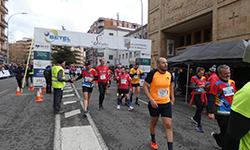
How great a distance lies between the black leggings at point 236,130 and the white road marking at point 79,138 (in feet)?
8.75

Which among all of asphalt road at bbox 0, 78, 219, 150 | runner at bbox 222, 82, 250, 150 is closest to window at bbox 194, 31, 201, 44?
asphalt road at bbox 0, 78, 219, 150

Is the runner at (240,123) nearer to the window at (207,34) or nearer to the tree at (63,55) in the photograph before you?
the window at (207,34)

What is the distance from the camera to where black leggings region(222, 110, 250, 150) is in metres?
1.15

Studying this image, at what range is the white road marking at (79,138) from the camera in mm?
3340

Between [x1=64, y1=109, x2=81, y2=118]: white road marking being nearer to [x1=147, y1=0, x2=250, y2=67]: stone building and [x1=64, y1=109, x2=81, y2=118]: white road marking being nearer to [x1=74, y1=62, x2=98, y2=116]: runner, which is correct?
[x1=74, y1=62, x2=98, y2=116]: runner

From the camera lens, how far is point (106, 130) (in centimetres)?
426

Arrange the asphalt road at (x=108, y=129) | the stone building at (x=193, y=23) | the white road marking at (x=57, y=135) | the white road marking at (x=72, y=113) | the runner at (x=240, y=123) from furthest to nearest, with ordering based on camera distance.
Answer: the stone building at (x=193, y=23) → the white road marking at (x=72, y=113) → the asphalt road at (x=108, y=129) → the white road marking at (x=57, y=135) → the runner at (x=240, y=123)

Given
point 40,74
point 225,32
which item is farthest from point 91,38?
point 225,32

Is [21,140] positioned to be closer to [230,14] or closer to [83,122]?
[83,122]

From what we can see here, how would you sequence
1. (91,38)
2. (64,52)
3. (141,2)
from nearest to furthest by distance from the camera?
(91,38) → (141,2) → (64,52)

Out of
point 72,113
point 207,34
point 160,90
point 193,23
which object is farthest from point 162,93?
point 207,34

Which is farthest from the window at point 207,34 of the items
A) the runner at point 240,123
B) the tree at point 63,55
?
the tree at point 63,55

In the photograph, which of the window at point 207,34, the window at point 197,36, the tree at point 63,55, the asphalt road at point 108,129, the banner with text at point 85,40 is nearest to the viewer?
the asphalt road at point 108,129

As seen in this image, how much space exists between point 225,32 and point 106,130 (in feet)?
52.7
